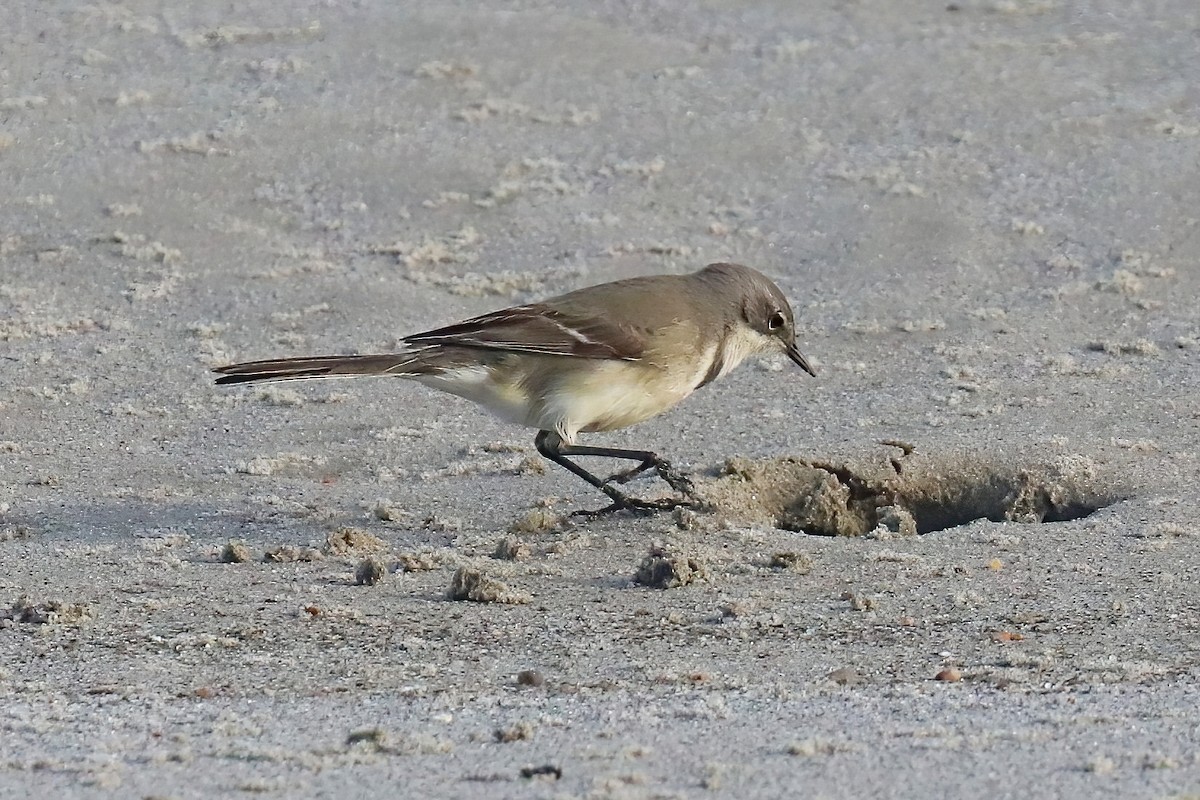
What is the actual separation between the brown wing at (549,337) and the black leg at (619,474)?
0.38 metres

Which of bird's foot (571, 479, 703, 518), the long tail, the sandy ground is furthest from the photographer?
bird's foot (571, 479, 703, 518)

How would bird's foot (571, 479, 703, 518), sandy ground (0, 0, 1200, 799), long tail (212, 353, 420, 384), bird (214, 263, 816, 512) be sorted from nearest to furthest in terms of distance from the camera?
sandy ground (0, 0, 1200, 799) < long tail (212, 353, 420, 384) < bird's foot (571, 479, 703, 518) < bird (214, 263, 816, 512)

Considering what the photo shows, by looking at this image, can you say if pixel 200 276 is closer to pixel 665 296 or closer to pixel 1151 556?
pixel 665 296

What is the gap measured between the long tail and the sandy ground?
55 cm

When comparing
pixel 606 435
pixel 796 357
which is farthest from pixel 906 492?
pixel 606 435

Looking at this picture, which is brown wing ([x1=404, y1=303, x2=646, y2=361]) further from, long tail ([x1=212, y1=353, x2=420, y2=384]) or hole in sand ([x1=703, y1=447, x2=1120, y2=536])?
hole in sand ([x1=703, y1=447, x2=1120, y2=536])

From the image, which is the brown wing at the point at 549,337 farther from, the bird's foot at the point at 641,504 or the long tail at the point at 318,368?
the bird's foot at the point at 641,504

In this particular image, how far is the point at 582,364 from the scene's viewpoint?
23.5ft

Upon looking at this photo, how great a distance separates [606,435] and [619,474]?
4.58 ft

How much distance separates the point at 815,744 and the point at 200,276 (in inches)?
237

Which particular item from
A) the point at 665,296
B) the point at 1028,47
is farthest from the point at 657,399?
the point at 1028,47

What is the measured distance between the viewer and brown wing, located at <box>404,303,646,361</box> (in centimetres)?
713

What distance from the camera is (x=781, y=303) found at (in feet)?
25.6

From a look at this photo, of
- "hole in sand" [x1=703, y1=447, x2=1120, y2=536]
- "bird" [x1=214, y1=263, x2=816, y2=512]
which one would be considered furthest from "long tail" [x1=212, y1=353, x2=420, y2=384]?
"hole in sand" [x1=703, y1=447, x2=1120, y2=536]
